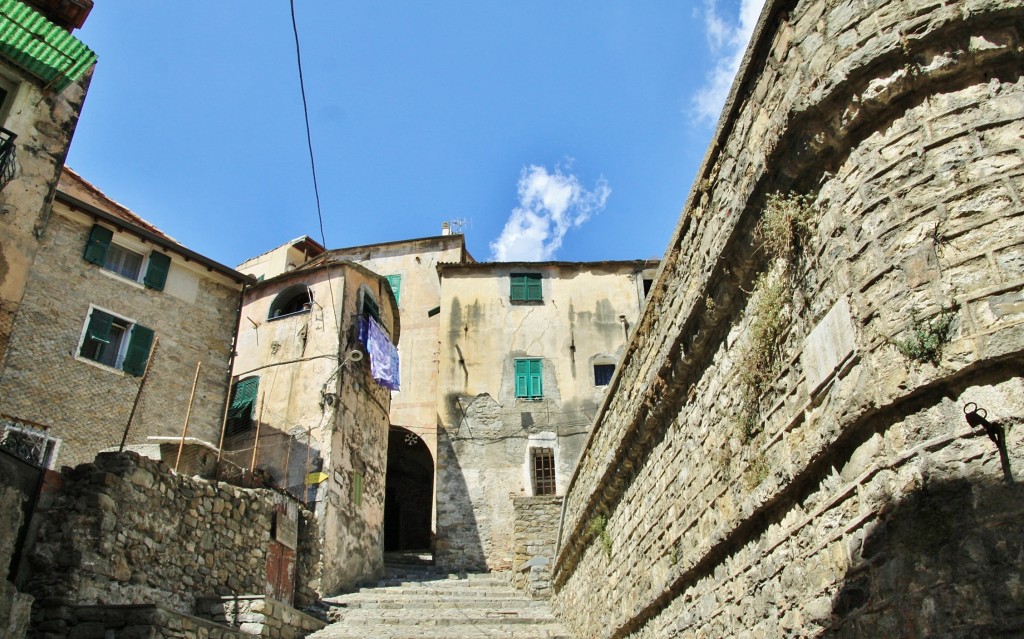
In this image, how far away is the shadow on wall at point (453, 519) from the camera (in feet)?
66.5

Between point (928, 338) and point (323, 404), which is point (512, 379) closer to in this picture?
point (323, 404)

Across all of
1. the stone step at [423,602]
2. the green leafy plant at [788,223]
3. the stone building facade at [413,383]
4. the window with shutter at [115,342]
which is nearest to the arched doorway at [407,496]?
the stone building facade at [413,383]

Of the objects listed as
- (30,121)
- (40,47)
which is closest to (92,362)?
(30,121)

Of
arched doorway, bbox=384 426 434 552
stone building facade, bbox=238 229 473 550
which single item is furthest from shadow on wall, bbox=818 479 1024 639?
arched doorway, bbox=384 426 434 552

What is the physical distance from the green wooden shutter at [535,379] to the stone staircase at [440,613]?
22.7 feet

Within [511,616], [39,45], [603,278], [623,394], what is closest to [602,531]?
[623,394]

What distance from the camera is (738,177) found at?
4.82 metres

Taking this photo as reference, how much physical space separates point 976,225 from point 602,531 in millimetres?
7282

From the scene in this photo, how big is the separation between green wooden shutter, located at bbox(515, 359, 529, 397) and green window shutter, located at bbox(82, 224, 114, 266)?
1162 centimetres

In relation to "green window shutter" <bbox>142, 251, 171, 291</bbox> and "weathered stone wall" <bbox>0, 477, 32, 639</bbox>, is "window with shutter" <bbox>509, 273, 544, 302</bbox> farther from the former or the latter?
"weathered stone wall" <bbox>0, 477, 32, 639</bbox>

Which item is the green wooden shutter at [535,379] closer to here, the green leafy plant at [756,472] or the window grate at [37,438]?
the window grate at [37,438]

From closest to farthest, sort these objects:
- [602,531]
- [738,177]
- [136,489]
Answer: [738,177] < [602,531] < [136,489]

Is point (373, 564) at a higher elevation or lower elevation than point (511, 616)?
higher

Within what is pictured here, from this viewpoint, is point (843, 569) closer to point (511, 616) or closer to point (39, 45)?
point (511, 616)
